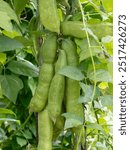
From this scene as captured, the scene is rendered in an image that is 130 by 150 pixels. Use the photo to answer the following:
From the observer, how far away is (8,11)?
3.17ft

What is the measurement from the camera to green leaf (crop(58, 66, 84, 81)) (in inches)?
35.8

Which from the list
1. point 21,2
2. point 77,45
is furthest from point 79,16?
point 21,2

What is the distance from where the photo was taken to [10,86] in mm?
1191

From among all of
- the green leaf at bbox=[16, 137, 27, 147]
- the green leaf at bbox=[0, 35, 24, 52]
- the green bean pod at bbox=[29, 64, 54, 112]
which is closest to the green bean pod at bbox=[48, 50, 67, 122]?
the green bean pod at bbox=[29, 64, 54, 112]

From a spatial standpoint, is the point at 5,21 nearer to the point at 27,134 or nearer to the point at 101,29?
the point at 101,29

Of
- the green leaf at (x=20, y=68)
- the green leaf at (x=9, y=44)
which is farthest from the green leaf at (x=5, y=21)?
the green leaf at (x=20, y=68)

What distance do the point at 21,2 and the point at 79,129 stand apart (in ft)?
1.26

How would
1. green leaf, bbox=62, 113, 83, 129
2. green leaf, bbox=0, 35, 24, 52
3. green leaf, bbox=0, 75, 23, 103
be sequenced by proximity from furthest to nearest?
green leaf, bbox=0, 75, 23, 103 < green leaf, bbox=0, 35, 24, 52 < green leaf, bbox=62, 113, 83, 129

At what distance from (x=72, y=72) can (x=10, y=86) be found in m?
0.32

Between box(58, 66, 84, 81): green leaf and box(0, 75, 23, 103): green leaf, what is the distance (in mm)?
301

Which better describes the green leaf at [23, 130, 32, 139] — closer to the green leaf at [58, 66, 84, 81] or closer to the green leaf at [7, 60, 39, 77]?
the green leaf at [7, 60, 39, 77]

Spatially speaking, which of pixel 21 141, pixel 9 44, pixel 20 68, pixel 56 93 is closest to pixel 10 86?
pixel 20 68

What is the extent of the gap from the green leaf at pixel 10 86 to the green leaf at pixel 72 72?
301mm

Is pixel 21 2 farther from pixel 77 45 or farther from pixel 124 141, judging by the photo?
pixel 124 141
